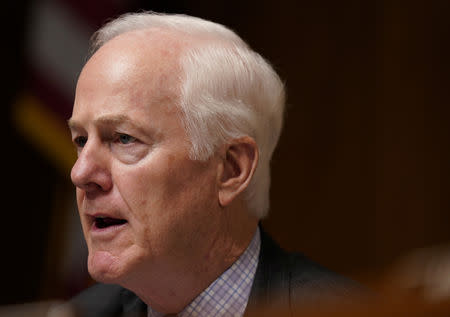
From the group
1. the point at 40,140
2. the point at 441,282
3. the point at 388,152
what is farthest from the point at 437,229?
the point at 441,282

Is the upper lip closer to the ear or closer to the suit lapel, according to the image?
the ear

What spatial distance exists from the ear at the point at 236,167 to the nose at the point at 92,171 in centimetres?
28

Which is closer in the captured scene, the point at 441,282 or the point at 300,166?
the point at 441,282

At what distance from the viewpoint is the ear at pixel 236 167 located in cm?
165

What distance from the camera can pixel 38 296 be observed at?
3.18 m

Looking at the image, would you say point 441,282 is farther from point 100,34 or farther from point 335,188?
point 335,188

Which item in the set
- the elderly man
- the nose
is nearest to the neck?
the elderly man

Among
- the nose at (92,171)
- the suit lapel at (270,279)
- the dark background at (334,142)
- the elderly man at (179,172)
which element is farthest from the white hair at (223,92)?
the dark background at (334,142)

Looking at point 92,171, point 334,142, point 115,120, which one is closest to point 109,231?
point 92,171

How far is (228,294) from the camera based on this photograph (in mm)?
1682

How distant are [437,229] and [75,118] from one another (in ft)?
5.27

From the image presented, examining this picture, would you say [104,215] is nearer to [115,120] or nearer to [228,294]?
[115,120]

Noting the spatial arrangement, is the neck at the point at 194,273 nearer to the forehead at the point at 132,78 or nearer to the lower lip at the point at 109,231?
the lower lip at the point at 109,231

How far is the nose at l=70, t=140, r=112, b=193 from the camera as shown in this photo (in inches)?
60.7
